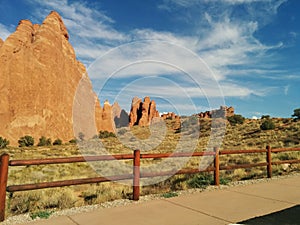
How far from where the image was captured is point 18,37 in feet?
222

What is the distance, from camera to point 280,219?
4848mm

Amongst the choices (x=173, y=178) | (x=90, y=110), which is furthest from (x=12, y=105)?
(x=173, y=178)

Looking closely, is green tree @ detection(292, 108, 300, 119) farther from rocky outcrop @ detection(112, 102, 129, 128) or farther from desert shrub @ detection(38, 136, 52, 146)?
rocky outcrop @ detection(112, 102, 129, 128)

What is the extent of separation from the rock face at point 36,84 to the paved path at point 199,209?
56482 millimetres

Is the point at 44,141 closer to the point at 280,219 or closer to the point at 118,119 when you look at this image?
the point at 280,219

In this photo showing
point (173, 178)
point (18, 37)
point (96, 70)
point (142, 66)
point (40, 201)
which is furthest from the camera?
point (18, 37)

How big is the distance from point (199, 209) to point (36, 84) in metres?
65.7

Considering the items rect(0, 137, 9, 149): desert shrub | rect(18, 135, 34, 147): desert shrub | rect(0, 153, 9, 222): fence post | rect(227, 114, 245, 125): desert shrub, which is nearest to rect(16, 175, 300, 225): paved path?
rect(0, 153, 9, 222): fence post

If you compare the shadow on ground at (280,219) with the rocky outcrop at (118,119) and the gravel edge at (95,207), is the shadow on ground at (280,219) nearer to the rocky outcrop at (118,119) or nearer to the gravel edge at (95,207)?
the gravel edge at (95,207)

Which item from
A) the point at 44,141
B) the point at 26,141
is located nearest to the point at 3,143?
the point at 26,141

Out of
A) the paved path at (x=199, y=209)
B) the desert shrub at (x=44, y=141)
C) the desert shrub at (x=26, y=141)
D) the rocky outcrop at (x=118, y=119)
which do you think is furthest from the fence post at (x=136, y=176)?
the rocky outcrop at (x=118, y=119)

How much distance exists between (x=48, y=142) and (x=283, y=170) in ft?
174

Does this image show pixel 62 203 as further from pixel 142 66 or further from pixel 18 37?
pixel 18 37

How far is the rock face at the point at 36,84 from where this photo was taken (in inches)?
2324
